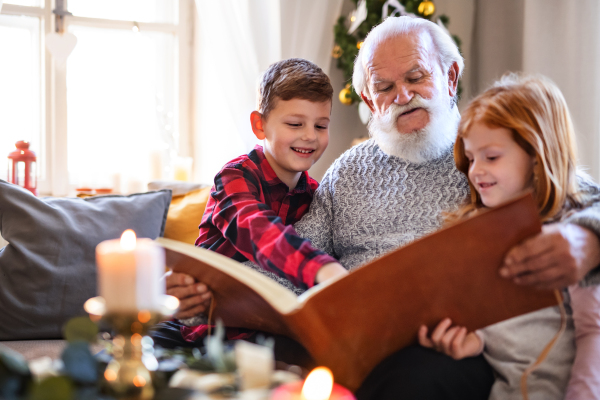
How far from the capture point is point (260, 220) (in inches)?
43.9

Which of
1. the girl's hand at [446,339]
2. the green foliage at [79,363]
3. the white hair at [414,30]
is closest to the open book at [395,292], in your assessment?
the girl's hand at [446,339]

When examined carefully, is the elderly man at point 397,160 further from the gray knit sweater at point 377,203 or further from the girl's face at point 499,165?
the girl's face at point 499,165

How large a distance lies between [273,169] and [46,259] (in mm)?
769

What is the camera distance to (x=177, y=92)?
11.7 ft

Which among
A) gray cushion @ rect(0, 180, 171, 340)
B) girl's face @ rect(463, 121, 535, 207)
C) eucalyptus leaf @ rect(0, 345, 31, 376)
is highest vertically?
girl's face @ rect(463, 121, 535, 207)

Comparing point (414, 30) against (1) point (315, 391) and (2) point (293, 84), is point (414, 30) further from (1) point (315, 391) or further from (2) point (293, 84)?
(1) point (315, 391)

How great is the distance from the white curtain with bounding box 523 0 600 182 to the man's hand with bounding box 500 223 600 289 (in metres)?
1.96

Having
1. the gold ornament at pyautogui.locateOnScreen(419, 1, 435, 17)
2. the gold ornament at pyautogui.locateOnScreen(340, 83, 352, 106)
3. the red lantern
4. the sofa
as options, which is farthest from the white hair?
the red lantern

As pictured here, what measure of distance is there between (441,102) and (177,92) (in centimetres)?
244

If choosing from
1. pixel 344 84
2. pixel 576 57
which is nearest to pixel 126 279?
pixel 576 57

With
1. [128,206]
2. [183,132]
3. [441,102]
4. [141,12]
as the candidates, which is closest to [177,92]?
[183,132]

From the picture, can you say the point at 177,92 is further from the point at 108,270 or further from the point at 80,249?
the point at 108,270

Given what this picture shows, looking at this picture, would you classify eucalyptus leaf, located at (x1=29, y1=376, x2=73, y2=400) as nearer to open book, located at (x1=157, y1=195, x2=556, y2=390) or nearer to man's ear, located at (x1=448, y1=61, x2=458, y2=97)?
open book, located at (x1=157, y1=195, x2=556, y2=390)

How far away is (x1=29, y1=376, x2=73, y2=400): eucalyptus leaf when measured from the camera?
1.67 feet
